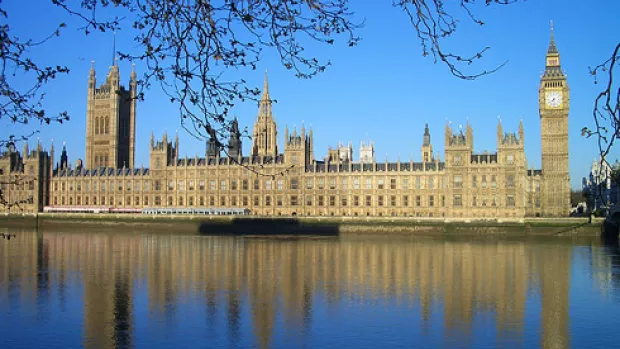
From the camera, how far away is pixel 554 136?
9319 centimetres

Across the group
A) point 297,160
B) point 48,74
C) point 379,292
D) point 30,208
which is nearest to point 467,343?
point 379,292

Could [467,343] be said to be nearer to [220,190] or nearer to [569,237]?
[569,237]

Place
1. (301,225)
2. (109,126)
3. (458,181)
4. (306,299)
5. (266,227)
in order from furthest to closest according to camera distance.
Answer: (109,126), (266,227), (458,181), (301,225), (306,299)

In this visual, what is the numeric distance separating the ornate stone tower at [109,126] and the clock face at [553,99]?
75.3 meters

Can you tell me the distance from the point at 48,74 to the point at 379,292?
27444mm

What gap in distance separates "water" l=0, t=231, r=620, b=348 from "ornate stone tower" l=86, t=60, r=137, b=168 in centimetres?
7311

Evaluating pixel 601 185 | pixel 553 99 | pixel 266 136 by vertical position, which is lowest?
pixel 601 185

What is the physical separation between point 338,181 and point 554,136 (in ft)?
102

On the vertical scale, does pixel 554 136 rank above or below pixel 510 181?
above

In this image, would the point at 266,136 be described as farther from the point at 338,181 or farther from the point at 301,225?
the point at 301,225

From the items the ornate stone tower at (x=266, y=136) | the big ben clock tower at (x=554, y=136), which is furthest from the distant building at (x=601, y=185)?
the ornate stone tower at (x=266, y=136)

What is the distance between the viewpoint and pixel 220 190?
3957 inches

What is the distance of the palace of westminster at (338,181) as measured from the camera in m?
86.2

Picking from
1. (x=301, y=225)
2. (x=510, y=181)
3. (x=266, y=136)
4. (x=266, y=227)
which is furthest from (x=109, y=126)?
(x=510, y=181)
